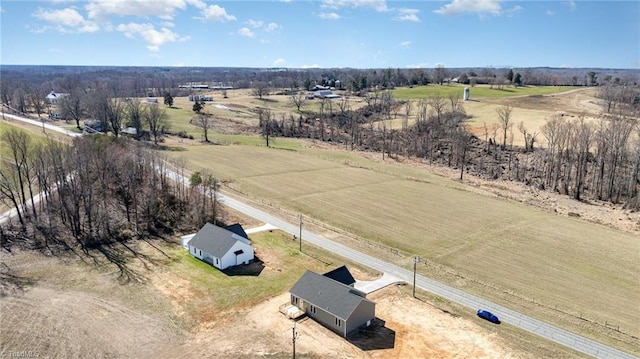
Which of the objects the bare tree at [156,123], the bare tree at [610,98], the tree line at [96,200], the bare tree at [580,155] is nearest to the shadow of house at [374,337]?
the tree line at [96,200]

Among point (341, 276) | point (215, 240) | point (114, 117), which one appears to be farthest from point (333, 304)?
point (114, 117)

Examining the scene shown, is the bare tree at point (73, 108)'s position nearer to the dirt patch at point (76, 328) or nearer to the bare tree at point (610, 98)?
the dirt patch at point (76, 328)

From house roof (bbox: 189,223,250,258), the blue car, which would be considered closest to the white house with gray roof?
house roof (bbox: 189,223,250,258)

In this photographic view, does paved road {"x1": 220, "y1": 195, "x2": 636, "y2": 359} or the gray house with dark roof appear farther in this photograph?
the gray house with dark roof

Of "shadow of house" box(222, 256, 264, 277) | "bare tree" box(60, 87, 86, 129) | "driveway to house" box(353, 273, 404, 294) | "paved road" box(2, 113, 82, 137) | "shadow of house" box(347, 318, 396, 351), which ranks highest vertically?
"bare tree" box(60, 87, 86, 129)

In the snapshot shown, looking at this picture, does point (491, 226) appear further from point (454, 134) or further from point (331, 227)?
point (454, 134)

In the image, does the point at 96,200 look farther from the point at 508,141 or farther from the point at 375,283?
the point at 508,141

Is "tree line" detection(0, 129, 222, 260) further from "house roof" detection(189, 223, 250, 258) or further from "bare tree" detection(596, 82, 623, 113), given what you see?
"bare tree" detection(596, 82, 623, 113)
